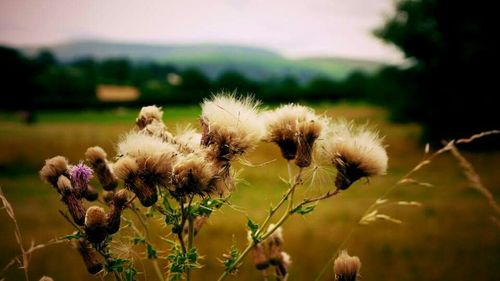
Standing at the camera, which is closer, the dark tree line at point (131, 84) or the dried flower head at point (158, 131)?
the dried flower head at point (158, 131)

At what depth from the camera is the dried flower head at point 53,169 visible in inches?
68.2

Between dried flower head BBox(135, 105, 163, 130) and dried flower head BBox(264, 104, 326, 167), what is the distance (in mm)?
431

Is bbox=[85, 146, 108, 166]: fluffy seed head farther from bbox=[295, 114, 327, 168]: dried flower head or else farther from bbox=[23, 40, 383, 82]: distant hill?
bbox=[23, 40, 383, 82]: distant hill

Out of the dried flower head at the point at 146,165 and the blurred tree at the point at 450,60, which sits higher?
the dried flower head at the point at 146,165

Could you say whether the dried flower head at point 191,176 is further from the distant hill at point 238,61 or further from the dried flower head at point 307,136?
the distant hill at point 238,61

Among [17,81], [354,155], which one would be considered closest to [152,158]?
[354,155]

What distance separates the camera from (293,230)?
11023mm

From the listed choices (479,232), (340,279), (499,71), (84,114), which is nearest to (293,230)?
(479,232)

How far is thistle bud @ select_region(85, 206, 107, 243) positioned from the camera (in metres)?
1.53

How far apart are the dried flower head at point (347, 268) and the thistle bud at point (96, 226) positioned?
30.0 inches

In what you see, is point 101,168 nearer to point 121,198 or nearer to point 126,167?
point 121,198

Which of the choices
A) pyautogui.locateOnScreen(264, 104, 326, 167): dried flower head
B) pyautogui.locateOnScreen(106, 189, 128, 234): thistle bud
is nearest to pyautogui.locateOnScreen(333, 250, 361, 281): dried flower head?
pyautogui.locateOnScreen(264, 104, 326, 167): dried flower head

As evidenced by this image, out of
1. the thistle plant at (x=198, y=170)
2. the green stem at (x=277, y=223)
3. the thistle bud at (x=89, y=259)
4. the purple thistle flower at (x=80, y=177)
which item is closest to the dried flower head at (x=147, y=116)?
the thistle plant at (x=198, y=170)

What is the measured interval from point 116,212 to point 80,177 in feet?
0.93
